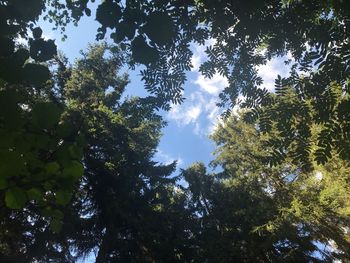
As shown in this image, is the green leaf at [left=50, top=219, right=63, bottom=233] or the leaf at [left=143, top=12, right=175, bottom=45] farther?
the leaf at [left=143, top=12, right=175, bottom=45]

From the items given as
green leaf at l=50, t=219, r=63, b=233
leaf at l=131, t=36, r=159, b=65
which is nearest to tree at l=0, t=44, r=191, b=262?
A: leaf at l=131, t=36, r=159, b=65

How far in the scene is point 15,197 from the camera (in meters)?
1.23

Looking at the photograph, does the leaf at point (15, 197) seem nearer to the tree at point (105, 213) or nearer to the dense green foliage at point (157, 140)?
the dense green foliage at point (157, 140)

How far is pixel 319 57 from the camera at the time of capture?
3869mm

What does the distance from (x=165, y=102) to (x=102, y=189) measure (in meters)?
12.8

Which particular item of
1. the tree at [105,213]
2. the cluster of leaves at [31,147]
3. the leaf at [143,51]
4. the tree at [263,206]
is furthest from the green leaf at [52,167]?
the tree at [105,213]

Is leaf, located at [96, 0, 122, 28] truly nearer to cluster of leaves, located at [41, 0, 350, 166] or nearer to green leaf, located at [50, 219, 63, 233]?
cluster of leaves, located at [41, 0, 350, 166]

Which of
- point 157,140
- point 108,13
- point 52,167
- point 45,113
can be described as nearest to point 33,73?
point 45,113

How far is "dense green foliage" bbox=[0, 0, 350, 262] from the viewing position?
1367 millimetres

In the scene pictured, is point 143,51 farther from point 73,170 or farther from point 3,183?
point 3,183

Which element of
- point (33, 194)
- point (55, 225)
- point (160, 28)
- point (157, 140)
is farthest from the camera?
point (157, 140)

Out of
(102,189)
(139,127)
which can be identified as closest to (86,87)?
(139,127)

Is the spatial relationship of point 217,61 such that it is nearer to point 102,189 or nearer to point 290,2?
point 290,2

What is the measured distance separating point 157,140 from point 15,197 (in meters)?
23.3
